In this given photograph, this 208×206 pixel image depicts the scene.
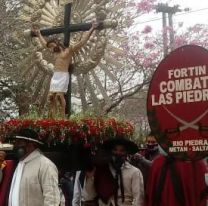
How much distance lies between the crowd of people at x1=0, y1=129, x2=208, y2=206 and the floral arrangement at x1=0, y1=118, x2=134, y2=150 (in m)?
2.38

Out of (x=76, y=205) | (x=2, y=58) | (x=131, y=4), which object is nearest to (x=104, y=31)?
(x=76, y=205)

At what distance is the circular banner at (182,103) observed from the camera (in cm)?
423

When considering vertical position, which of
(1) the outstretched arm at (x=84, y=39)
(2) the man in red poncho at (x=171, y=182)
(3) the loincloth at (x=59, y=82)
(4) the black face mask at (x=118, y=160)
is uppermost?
(1) the outstretched arm at (x=84, y=39)

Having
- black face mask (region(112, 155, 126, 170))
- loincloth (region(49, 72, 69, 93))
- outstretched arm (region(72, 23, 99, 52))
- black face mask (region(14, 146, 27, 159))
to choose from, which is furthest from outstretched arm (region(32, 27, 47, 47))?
black face mask (region(14, 146, 27, 159))

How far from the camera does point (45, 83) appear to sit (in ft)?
36.1

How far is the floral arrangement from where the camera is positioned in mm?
8672

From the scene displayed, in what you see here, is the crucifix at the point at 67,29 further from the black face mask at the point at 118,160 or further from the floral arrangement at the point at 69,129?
the black face mask at the point at 118,160

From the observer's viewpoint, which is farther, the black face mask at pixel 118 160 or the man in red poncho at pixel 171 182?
the black face mask at pixel 118 160

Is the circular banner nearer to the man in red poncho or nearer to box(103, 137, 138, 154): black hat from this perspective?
the man in red poncho

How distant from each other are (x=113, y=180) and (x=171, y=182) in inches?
39.6

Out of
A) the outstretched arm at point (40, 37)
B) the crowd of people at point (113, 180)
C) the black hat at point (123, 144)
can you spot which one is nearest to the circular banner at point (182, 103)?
the crowd of people at point (113, 180)

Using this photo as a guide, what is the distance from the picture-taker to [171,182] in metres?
5.27

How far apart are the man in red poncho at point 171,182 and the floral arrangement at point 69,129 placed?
3.25 m

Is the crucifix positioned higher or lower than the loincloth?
higher
